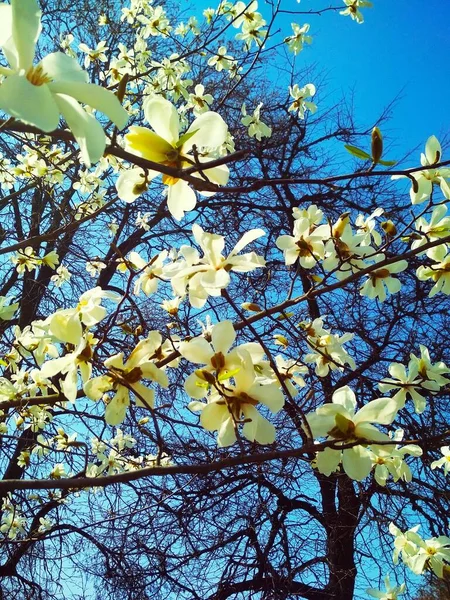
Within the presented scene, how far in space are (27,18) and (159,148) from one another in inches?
10.0

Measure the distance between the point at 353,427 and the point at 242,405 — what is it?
6.8 inches

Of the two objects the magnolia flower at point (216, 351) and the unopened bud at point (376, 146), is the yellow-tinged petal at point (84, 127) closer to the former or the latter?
the magnolia flower at point (216, 351)

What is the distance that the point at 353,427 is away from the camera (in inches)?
31.4

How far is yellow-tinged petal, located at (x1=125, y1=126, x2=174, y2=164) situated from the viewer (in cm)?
68

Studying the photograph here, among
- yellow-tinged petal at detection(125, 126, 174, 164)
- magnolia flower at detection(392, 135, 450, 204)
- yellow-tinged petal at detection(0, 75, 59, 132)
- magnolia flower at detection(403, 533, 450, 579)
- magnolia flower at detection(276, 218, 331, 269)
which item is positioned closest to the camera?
yellow-tinged petal at detection(0, 75, 59, 132)

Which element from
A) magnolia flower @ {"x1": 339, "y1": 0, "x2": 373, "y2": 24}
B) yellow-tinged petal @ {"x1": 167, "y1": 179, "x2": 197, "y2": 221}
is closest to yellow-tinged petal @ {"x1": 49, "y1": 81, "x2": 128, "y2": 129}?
yellow-tinged petal @ {"x1": 167, "y1": 179, "x2": 197, "y2": 221}

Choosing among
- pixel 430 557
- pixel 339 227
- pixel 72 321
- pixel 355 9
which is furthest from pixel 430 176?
pixel 355 9

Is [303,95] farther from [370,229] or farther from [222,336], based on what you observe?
[222,336]

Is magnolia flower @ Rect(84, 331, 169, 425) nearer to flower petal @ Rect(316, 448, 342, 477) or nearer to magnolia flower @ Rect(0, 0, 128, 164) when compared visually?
flower petal @ Rect(316, 448, 342, 477)

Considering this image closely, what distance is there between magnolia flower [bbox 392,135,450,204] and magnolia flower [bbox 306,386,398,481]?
43 cm

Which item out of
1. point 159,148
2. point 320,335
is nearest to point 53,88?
point 159,148

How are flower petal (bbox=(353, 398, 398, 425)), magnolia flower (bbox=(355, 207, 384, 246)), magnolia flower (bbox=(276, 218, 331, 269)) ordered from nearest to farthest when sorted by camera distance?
flower petal (bbox=(353, 398, 398, 425)), magnolia flower (bbox=(276, 218, 331, 269)), magnolia flower (bbox=(355, 207, 384, 246))

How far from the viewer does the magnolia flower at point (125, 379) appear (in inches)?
33.3

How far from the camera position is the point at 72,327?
0.80m
